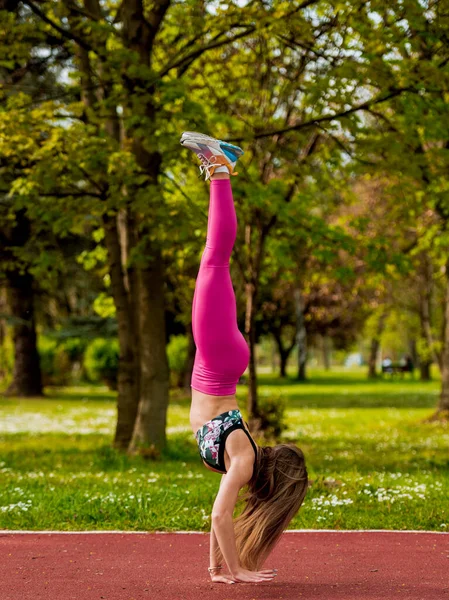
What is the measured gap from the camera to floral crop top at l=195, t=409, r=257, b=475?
512 centimetres

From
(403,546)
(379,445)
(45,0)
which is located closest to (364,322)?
(379,445)

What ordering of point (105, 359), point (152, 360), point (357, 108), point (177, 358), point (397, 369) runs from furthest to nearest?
point (397, 369) < point (105, 359) < point (177, 358) < point (152, 360) < point (357, 108)

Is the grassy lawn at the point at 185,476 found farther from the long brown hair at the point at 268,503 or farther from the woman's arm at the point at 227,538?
the woman's arm at the point at 227,538

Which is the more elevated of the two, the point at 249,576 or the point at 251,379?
the point at 251,379

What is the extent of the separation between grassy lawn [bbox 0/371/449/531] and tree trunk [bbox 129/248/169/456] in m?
0.43

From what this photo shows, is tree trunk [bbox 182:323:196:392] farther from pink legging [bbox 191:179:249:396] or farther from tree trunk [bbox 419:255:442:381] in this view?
pink legging [bbox 191:179:249:396]

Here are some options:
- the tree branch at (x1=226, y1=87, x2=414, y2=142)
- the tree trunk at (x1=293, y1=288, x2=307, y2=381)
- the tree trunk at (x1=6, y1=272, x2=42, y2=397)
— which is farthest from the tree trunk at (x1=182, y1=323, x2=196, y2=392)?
the tree branch at (x1=226, y1=87, x2=414, y2=142)

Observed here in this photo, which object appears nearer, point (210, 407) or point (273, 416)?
point (210, 407)

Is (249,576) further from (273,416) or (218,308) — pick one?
(273,416)

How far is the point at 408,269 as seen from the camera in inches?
535

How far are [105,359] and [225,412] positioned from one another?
3036cm

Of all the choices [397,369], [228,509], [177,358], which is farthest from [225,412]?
[397,369]

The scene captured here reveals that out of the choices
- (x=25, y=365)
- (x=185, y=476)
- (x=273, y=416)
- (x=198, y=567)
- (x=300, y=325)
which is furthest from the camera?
(x=300, y=325)

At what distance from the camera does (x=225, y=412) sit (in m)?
5.19
